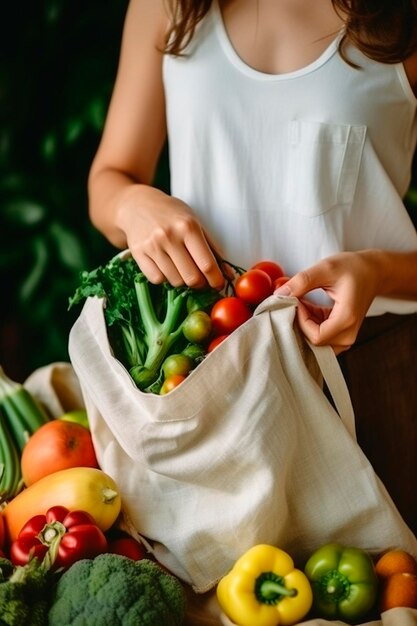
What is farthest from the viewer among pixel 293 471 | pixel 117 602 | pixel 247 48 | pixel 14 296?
pixel 14 296

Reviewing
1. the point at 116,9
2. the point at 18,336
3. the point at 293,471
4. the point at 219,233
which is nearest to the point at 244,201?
the point at 219,233

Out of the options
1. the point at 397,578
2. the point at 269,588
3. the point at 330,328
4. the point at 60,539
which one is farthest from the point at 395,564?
the point at 60,539

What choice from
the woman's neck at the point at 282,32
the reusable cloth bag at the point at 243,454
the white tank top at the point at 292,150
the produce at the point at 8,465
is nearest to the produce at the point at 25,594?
the reusable cloth bag at the point at 243,454

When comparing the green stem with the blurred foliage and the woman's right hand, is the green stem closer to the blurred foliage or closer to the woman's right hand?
the woman's right hand

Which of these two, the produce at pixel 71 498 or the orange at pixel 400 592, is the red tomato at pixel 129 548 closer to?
the produce at pixel 71 498

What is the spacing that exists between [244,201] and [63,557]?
527 millimetres

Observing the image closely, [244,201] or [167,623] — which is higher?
[244,201]

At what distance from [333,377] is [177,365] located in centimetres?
18

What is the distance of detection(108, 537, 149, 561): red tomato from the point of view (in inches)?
37.9

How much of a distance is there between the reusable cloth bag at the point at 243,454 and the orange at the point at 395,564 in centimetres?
2

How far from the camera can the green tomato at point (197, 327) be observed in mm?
955

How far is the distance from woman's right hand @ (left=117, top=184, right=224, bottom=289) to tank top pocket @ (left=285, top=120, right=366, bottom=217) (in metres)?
0.15

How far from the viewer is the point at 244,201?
1111 millimetres

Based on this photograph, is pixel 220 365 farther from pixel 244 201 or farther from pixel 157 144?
pixel 157 144
